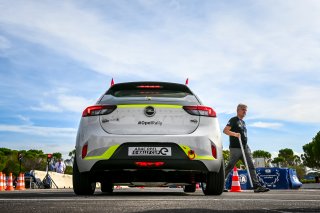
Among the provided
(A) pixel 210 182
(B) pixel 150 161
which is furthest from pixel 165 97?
(A) pixel 210 182

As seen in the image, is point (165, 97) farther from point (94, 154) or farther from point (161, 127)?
point (94, 154)

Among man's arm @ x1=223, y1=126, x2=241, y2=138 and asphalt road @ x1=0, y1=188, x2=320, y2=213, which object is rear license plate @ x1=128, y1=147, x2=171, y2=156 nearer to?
asphalt road @ x1=0, y1=188, x2=320, y2=213

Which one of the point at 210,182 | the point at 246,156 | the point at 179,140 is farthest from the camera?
the point at 246,156

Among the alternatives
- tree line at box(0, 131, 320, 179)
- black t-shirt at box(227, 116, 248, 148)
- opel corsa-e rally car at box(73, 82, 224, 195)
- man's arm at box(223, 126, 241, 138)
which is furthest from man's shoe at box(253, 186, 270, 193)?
tree line at box(0, 131, 320, 179)

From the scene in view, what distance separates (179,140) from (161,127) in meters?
0.30

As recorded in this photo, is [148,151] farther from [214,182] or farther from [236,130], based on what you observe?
[236,130]

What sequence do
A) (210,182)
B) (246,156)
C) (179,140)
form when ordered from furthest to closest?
(246,156)
(210,182)
(179,140)

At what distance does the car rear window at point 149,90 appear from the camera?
7.92m

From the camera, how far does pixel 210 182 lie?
8156mm

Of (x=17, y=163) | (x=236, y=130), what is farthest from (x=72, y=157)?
(x=236, y=130)

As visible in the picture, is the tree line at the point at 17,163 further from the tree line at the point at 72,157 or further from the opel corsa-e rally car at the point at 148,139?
the opel corsa-e rally car at the point at 148,139

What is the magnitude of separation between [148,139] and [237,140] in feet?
16.4

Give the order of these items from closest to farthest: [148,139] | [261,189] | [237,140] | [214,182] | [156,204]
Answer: [156,204]
[148,139]
[214,182]
[261,189]
[237,140]

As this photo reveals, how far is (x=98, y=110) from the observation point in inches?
300
